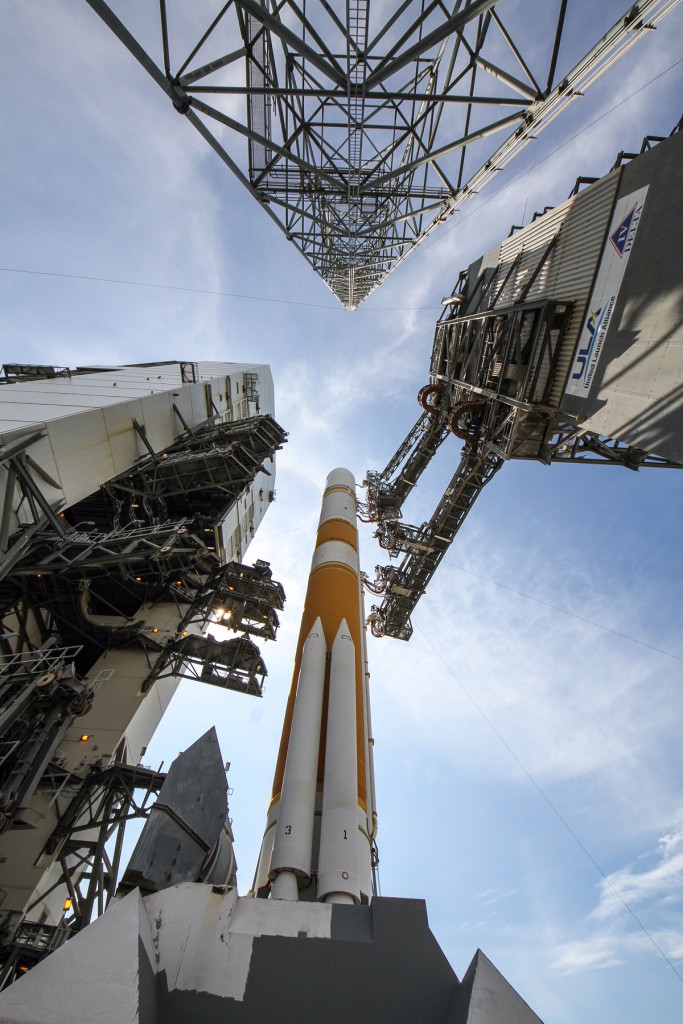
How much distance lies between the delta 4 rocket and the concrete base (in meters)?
1.83

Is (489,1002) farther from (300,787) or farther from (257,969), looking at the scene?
(300,787)

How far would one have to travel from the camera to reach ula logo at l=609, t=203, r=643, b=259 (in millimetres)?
7418

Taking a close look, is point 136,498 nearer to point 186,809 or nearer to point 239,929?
point 186,809

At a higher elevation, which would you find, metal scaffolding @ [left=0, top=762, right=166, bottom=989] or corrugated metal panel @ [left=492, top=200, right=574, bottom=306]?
corrugated metal panel @ [left=492, top=200, right=574, bottom=306]

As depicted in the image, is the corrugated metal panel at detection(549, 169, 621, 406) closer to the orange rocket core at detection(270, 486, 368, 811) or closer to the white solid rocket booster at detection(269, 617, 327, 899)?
the orange rocket core at detection(270, 486, 368, 811)

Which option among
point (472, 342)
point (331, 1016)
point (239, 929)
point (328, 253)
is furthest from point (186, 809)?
point (328, 253)

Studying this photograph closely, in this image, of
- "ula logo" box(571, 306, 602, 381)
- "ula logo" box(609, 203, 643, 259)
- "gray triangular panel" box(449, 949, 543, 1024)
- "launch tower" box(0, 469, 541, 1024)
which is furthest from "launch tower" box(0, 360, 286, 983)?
"ula logo" box(609, 203, 643, 259)

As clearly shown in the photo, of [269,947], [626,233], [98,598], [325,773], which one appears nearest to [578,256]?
[626,233]

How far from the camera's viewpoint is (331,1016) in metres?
3.93

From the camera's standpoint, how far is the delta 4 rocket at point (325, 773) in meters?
6.52

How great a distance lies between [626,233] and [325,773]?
10.6 m

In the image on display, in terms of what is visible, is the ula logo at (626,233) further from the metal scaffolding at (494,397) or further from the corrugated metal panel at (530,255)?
the corrugated metal panel at (530,255)

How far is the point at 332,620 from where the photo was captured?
11.2 metres

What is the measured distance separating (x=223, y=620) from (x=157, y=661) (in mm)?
3025
